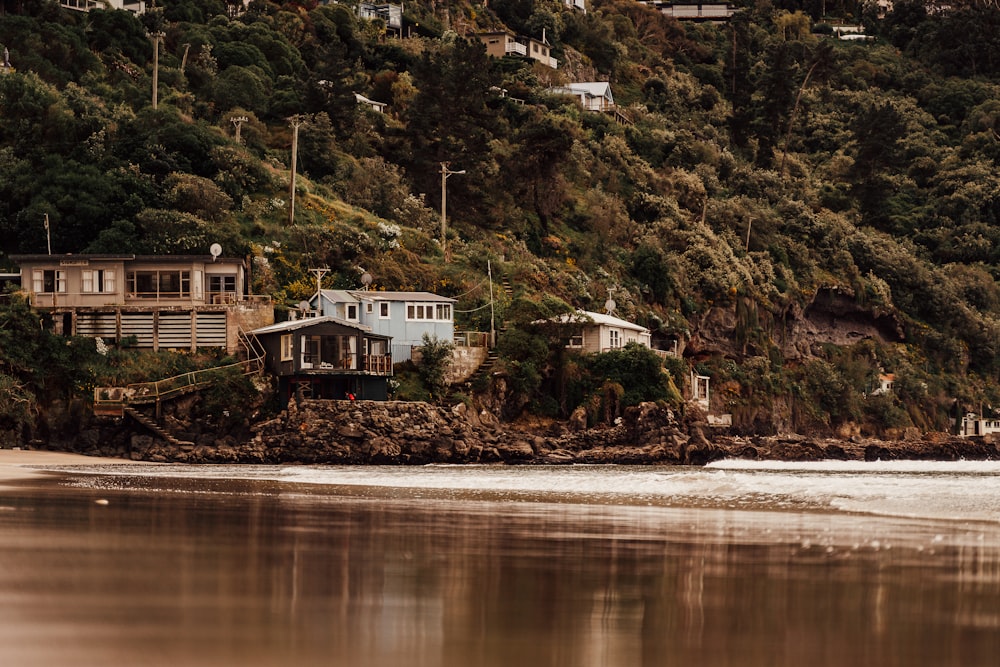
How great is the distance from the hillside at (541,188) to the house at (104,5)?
3312mm

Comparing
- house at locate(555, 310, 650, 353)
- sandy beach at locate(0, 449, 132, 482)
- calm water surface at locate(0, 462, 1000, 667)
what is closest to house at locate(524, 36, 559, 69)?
house at locate(555, 310, 650, 353)

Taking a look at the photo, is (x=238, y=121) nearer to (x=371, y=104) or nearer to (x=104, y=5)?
(x=371, y=104)

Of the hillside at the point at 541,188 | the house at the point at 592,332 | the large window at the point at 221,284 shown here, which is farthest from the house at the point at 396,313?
the house at the point at 592,332

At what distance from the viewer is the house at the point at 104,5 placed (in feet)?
347

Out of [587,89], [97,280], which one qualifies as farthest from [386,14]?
[97,280]

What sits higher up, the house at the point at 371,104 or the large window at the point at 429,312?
the house at the point at 371,104

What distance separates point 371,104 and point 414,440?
48.0m

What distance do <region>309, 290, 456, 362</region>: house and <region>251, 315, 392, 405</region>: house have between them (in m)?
2.70

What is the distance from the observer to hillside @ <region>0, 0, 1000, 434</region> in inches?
2790

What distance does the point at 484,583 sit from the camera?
57.2 ft

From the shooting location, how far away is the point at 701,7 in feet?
634

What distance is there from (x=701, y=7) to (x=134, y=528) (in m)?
180

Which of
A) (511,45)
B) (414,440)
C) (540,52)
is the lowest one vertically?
(414,440)

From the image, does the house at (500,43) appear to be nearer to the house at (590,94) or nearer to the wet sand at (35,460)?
the house at (590,94)
